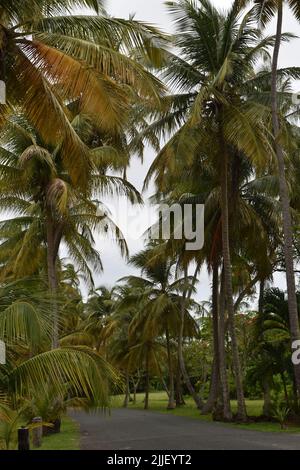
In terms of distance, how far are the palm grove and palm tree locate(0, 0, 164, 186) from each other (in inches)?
0.9

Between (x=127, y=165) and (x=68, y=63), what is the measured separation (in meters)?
11.8

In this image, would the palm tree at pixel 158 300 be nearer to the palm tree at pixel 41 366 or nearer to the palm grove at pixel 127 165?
the palm grove at pixel 127 165

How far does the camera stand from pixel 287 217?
59.7ft

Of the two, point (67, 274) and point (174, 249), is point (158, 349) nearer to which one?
point (67, 274)

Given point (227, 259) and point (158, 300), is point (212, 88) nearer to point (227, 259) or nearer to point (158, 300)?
point (227, 259)

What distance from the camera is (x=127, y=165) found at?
792 inches

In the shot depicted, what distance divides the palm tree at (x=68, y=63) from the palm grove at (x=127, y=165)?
0.07 ft

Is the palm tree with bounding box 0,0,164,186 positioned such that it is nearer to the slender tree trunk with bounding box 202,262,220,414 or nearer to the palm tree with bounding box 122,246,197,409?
the slender tree trunk with bounding box 202,262,220,414

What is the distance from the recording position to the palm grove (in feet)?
27.2

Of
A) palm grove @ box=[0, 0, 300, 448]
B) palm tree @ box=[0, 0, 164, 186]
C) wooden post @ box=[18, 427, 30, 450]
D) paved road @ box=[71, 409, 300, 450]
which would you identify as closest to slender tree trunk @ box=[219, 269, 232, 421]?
palm grove @ box=[0, 0, 300, 448]

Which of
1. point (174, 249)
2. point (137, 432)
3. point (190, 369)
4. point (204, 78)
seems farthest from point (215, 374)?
point (190, 369)

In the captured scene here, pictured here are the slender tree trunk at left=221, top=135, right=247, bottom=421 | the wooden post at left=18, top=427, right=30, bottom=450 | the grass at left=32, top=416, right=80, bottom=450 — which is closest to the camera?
the wooden post at left=18, top=427, right=30, bottom=450

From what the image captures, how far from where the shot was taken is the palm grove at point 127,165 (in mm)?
8297

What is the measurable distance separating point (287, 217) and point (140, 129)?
19.4ft
